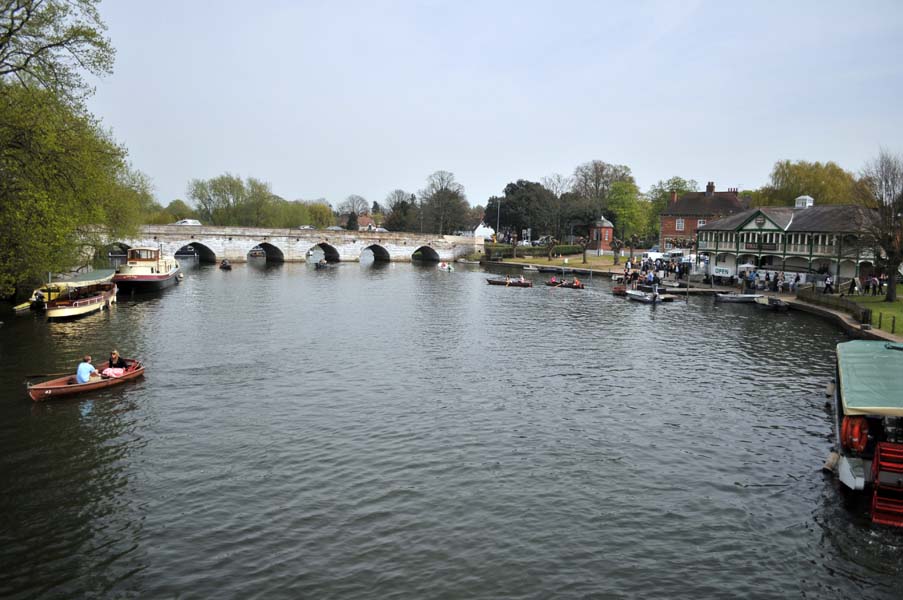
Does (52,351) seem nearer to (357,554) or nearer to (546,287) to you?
(357,554)

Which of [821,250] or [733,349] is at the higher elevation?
[821,250]

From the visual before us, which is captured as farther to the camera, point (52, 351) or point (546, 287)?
point (546, 287)

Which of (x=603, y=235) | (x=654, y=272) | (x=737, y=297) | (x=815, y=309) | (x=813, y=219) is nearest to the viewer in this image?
(x=815, y=309)

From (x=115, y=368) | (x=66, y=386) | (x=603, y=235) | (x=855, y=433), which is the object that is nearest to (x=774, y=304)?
(x=855, y=433)

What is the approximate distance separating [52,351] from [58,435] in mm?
13960

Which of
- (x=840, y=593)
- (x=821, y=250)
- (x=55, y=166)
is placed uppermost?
(x=55, y=166)

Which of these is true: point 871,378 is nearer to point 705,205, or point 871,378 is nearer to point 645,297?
point 645,297

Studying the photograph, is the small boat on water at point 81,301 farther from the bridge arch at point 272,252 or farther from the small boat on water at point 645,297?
the bridge arch at point 272,252

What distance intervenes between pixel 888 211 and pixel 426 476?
46.8 metres

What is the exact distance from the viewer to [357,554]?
14531 millimetres

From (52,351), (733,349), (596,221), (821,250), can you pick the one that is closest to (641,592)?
(733,349)

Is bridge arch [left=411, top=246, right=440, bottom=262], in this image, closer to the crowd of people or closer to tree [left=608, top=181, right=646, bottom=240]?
tree [left=608, top=181, right=646, bottom=240]

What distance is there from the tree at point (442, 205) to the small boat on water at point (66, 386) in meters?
123

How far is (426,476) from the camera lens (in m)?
18.8
